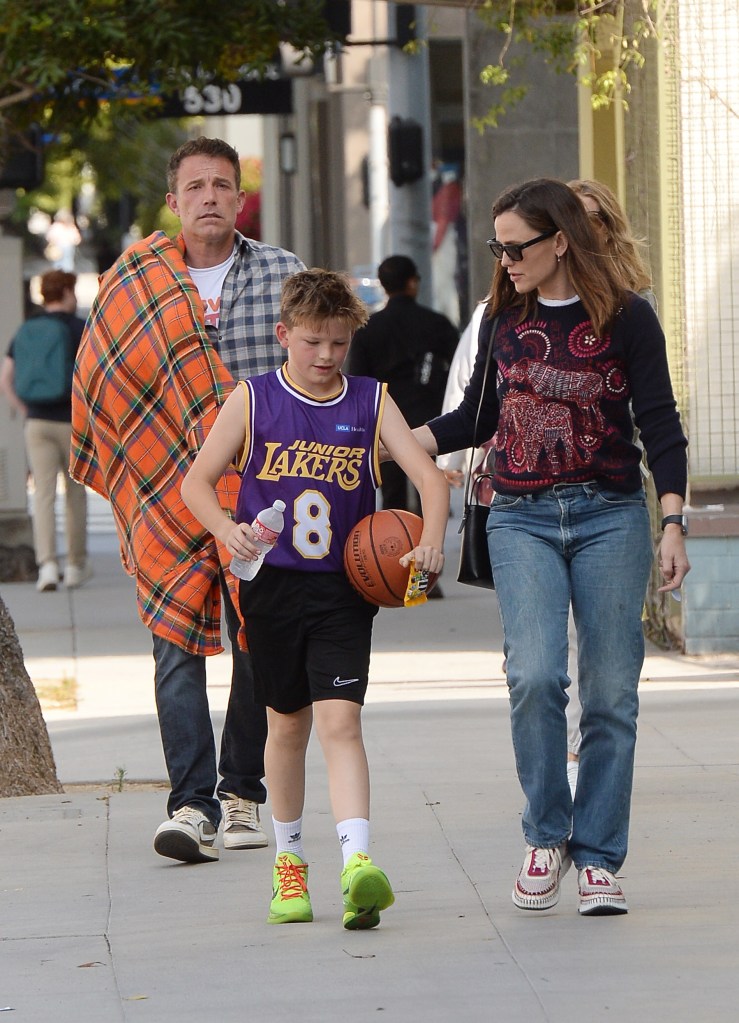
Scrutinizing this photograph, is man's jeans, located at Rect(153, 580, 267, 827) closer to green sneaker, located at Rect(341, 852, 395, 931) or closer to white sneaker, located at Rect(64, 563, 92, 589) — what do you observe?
green sneaker, located at Rect(341, 852, 395, 931)

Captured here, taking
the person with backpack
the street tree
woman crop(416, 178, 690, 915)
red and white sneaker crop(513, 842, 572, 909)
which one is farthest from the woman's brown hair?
the person with backpack

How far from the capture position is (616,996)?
416 cm

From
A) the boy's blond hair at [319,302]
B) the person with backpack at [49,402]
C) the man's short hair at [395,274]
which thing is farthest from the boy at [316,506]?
the person with backpack at [49,402]

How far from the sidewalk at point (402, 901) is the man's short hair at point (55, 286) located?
16.5ft

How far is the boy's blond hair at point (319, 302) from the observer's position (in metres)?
4.58

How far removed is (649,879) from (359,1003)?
4.21 feet

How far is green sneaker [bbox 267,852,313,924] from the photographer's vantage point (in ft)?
15.6

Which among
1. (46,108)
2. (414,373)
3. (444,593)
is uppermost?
(46,108)

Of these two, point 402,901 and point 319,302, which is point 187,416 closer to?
point 319,302

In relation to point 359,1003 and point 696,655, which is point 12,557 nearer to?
point 696,655

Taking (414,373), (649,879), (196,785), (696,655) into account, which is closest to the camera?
(649,879)

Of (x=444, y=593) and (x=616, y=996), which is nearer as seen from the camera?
(x=616, y=996)

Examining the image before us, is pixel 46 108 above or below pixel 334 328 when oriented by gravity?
above

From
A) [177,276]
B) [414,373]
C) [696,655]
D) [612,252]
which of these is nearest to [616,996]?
[612,252]
